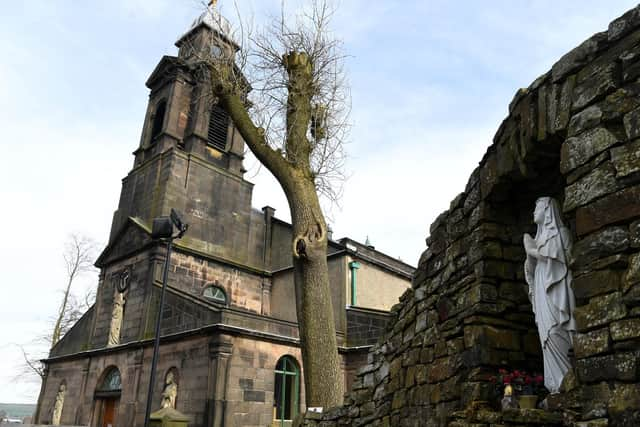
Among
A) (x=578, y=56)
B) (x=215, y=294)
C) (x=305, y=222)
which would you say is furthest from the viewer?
(x=215, y=294)

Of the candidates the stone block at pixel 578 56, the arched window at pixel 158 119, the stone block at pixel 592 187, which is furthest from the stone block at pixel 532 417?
the arched window at pixel 158 119

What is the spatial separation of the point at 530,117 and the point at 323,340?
206 inches

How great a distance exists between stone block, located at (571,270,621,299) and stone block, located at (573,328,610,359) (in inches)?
9.1

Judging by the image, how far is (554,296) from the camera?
143 inches

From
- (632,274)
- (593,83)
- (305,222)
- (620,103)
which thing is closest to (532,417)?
(632,274)

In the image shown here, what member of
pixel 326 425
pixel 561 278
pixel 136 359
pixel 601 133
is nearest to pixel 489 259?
pixel 561 278

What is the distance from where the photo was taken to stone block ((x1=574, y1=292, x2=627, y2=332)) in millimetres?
2951

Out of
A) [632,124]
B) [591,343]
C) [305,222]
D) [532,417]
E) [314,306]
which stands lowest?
[532,417]

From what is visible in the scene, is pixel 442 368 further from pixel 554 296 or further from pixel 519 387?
pixel 554 296

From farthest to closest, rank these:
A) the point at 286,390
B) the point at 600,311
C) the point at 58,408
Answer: the point at 58,408, the point at 286,390, the point at 600,311

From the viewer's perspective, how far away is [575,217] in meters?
3.43

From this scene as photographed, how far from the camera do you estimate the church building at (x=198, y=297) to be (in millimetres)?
15812

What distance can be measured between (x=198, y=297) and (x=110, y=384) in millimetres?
5380

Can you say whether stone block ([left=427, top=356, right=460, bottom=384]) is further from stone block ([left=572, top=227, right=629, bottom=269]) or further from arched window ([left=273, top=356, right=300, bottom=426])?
arched window ([left=273, top=356, right=300, bottom=426])
